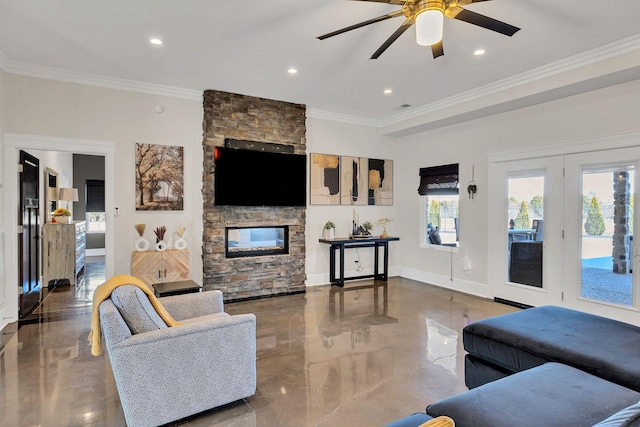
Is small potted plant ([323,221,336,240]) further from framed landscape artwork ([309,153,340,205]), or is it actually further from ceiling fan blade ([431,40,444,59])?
ceiling fan blade ([431,40,444,59])

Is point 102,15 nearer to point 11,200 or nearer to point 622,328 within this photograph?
point 11,200

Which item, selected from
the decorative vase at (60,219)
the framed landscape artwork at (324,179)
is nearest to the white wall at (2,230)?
the decorative vase at (60,219)

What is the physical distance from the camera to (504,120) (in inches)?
209

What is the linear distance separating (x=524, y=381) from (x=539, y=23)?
3140mm

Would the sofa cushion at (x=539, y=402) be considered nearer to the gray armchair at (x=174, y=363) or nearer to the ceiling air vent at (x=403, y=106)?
the gray armchair at (x=174, y=363)

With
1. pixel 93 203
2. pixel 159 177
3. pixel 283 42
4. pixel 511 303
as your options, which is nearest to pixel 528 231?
pixel 511 303

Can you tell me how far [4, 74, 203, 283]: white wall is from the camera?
173 inches

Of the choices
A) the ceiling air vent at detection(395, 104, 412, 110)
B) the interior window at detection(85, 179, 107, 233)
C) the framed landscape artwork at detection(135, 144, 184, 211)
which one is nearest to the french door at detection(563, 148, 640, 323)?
the ceiling air vent at detection(395, 104, 412, 110)

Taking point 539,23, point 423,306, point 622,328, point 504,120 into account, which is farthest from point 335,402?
point 504,120

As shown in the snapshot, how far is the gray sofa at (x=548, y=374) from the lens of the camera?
1.48 metres

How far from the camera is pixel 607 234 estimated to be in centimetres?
425

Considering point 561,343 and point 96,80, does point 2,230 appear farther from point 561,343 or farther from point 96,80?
point 561,343

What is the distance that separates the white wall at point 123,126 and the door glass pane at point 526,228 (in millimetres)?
4571

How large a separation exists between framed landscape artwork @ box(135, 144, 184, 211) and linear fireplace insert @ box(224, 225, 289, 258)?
894mm
